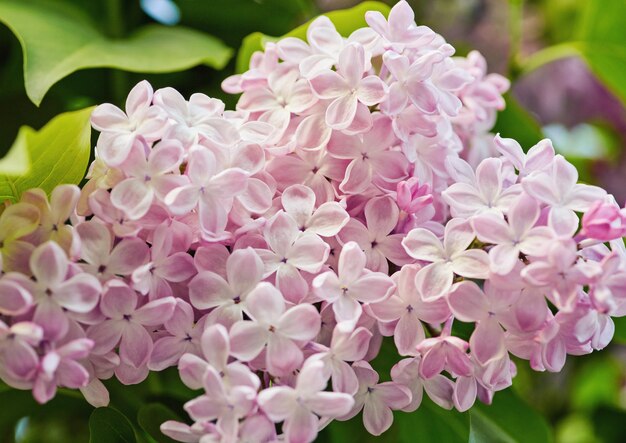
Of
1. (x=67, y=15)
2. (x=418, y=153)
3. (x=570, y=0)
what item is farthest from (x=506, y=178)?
(x=570, y=0)

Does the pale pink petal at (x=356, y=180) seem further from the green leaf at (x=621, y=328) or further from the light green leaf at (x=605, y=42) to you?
the light green leaf at (x=605, y=42)

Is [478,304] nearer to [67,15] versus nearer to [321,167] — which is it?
[321,167]

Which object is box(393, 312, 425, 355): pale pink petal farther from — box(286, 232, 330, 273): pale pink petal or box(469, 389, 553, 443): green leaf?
box(469, 389, 553, 443): green leaf

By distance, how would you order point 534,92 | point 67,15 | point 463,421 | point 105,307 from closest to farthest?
1. point 105,307
2. point 463,421
3. point 67,15
4. point 534,92

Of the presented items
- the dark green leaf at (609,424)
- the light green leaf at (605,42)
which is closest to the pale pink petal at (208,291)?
the light green leaf at (605,42)

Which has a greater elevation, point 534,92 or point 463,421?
point 463,421

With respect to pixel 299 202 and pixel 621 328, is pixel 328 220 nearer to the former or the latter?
pixel 299 202
